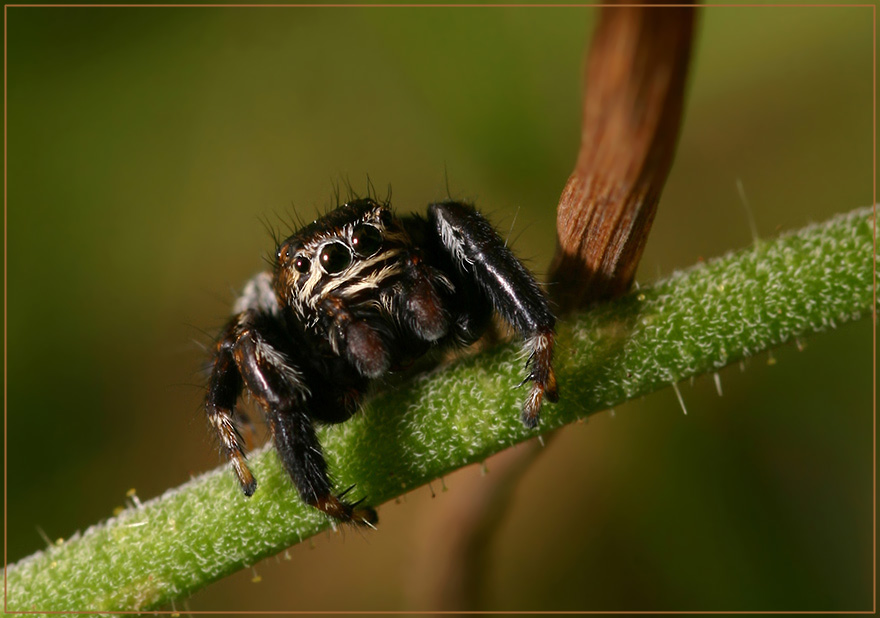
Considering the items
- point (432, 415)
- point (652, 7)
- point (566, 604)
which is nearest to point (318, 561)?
point (566, 604)

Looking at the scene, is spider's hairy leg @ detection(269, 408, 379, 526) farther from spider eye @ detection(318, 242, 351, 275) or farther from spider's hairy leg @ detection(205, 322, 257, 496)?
spider eye @ detection(318, 242, 351, 275)

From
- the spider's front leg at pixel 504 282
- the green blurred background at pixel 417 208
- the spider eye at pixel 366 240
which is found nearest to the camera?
the spider's front leg at pixel 504 282

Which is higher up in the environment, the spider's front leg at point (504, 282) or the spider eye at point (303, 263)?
the spider eye at point (303, 263)

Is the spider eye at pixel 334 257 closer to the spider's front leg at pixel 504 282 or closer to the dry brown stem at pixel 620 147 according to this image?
the spider's front leg at pixel 504 282

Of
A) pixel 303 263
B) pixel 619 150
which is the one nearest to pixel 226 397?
pixel 303 263

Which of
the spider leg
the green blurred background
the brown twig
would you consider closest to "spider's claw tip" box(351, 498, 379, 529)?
the spider leg

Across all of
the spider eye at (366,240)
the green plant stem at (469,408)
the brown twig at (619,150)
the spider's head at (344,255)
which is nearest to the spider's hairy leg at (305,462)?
the green plant stem at (469,408)
